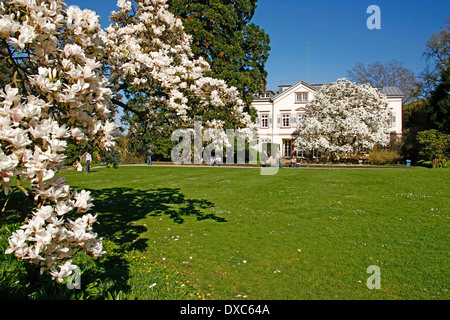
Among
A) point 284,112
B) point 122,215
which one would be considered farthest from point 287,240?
point 284,112

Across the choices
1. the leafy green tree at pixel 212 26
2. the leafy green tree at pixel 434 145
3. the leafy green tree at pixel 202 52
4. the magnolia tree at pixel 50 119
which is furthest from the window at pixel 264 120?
the magnolia tree at pixel 50 119

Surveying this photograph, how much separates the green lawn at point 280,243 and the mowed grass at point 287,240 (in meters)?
0.02

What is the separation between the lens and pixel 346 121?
32062mm

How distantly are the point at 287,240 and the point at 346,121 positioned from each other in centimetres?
2797

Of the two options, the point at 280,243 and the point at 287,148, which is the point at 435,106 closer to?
the point at 287,148

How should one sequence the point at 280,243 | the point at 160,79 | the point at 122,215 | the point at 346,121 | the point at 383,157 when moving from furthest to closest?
the point at 383,157 → the point at 346,121 → the point at 122,215 → the point at 280,243 → the point at 160,79

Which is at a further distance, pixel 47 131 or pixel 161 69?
pixel 161 69

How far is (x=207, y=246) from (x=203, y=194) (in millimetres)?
6379

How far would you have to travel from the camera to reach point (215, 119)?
749 cm

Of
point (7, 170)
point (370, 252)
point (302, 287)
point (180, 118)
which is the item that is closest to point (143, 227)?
point (180, 118)

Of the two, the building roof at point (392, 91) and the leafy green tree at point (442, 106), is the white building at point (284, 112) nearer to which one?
the building roof at point (392, 91)

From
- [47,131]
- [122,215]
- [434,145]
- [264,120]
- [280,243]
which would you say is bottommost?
[280,243]
